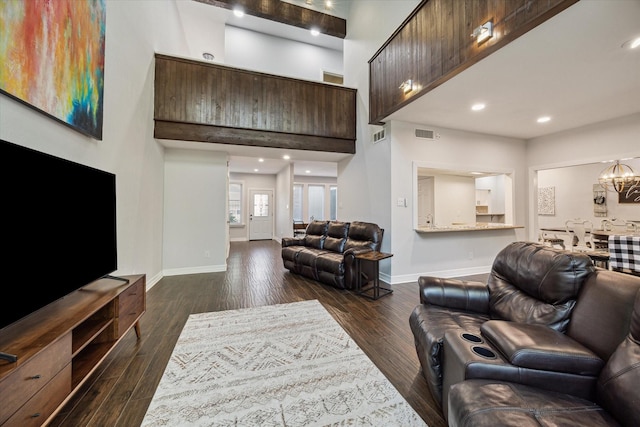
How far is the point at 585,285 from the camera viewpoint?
58.0 inches

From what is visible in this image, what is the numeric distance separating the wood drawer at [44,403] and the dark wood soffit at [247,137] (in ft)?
11.9

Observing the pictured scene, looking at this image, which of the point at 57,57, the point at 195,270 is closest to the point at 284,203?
the point at 195,270

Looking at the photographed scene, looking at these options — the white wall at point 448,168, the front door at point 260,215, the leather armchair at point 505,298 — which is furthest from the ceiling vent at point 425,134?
the front door at point 260,215

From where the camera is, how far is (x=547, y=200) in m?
7.81

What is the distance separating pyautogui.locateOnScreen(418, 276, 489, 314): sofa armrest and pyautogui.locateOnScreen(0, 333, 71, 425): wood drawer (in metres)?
2.28

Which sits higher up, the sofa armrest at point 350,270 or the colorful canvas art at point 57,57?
the colorful canvas art at point 57,57

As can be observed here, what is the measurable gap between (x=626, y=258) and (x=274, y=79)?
17.8 feet

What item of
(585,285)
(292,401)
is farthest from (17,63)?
(585,285)

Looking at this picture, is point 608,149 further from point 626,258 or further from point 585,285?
point 585,285

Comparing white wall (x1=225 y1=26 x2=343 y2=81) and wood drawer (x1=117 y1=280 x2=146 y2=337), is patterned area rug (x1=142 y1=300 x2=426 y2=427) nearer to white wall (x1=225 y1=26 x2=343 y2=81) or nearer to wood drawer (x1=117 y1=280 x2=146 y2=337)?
wood drawer (x1=117 y1=280 x2=146 y2=337)

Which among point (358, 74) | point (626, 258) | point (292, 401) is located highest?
point (358, 74)

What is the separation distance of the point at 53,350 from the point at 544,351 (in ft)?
7.68

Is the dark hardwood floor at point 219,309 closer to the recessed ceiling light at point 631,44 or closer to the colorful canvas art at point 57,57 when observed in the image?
the colorful canvas art at point 57,57

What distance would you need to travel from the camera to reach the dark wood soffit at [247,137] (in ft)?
13.3
